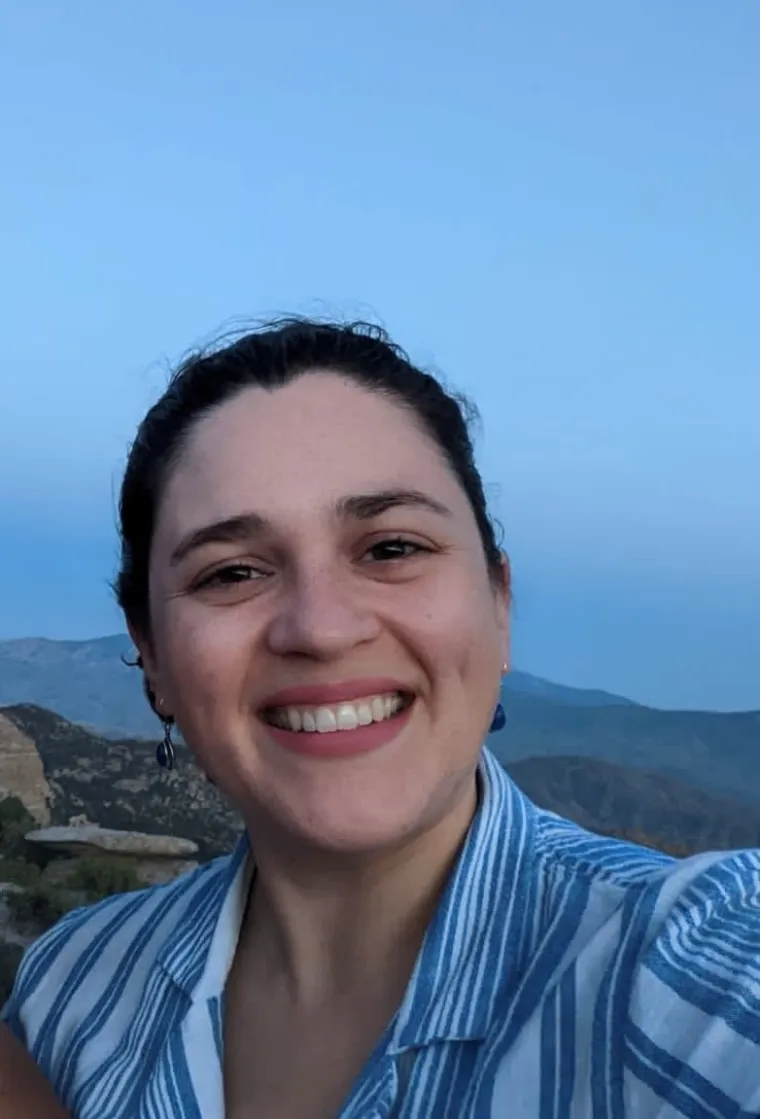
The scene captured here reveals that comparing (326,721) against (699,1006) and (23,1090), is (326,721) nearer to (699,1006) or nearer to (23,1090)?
(699,1006)

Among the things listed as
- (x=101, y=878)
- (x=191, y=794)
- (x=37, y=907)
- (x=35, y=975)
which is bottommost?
(x=37, y=907)

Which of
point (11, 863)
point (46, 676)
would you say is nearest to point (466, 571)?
point (11, 863)

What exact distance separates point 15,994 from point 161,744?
0.51m

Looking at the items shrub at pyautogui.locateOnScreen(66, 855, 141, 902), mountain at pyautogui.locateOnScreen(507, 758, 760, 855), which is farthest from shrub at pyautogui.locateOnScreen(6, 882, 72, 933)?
mountain at pyautogui.locateOnScreen(507, 758, 760, 855)

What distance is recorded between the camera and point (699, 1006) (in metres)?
1.00

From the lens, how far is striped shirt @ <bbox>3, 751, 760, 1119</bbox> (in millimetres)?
1002

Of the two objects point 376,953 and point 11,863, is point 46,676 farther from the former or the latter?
point 376,953

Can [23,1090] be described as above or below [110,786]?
below

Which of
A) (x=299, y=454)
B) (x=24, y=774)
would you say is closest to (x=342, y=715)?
(x=299, y=454)

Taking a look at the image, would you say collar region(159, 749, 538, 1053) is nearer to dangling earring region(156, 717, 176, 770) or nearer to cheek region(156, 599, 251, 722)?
cheek region(156, 599, 251, 722)

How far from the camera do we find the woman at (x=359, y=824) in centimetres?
113

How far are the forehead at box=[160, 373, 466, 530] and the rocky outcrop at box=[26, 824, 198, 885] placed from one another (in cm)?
1014

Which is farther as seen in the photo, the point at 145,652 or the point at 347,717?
the point at 145,652

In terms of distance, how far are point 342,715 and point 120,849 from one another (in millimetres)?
10588
